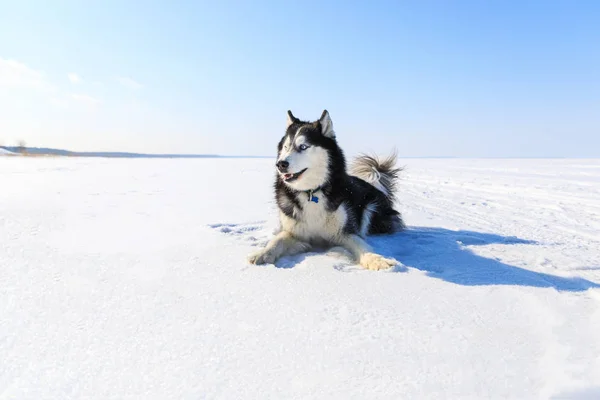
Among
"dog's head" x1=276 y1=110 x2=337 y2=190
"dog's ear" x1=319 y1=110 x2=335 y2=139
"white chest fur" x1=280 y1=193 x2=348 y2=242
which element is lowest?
"white chest fur" x1=280 y1=193 x2=348 y2=242

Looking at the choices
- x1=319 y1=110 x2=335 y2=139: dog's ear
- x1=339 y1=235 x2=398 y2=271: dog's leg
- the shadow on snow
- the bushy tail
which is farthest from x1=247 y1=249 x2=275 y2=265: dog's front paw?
the bushy tail

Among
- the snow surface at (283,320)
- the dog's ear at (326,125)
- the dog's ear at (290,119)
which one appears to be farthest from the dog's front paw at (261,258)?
the dog's ear at (290,119)

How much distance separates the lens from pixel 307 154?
3.23m

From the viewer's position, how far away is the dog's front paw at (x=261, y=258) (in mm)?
2616

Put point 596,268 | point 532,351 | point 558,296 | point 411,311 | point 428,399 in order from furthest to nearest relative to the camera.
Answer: point 596,268
point 558,296
point 411,311
point 532,351
point 428,399

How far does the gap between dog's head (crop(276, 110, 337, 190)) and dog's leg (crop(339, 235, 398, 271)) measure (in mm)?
594

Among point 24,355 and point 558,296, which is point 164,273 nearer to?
point 24,355

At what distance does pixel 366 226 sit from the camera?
384 centimetres

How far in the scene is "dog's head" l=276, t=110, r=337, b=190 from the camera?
10.3ft

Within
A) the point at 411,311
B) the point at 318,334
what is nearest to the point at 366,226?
the point at 411,311

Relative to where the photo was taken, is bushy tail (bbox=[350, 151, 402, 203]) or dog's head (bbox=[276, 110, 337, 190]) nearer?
dog's head (bbox=[276, 110, 337, 190])

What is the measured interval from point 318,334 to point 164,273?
127 cm

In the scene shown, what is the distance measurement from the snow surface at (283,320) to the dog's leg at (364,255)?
127 mm

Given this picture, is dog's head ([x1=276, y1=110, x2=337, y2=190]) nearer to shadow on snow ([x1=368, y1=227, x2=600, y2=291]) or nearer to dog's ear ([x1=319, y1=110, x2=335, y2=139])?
dog's ear ([x1=319, y1=110, x2=335, y2=139])
